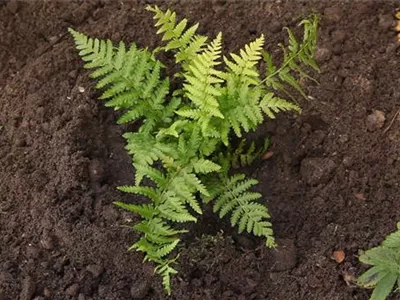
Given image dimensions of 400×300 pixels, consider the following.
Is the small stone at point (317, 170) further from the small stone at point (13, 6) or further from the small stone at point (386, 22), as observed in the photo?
the small stone at point (13, 6)

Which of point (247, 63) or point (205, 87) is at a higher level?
point (247, 63)

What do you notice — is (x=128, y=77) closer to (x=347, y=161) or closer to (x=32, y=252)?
(x=32, y=252)

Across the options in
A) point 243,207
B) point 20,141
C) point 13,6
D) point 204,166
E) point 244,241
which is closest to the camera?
point 204,166

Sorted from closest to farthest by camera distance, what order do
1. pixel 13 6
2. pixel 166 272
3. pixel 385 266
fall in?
pixel 385 266, pixel 166 272, pixel 13 6

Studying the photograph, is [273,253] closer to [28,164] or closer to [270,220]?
[270,220]

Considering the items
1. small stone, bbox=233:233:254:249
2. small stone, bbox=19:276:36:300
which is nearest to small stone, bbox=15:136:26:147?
small stone, bbox=19:276:36:300

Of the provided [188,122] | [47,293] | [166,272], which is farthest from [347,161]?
[47,293]

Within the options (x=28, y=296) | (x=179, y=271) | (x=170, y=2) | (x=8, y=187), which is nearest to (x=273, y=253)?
(x=179, y=271)
